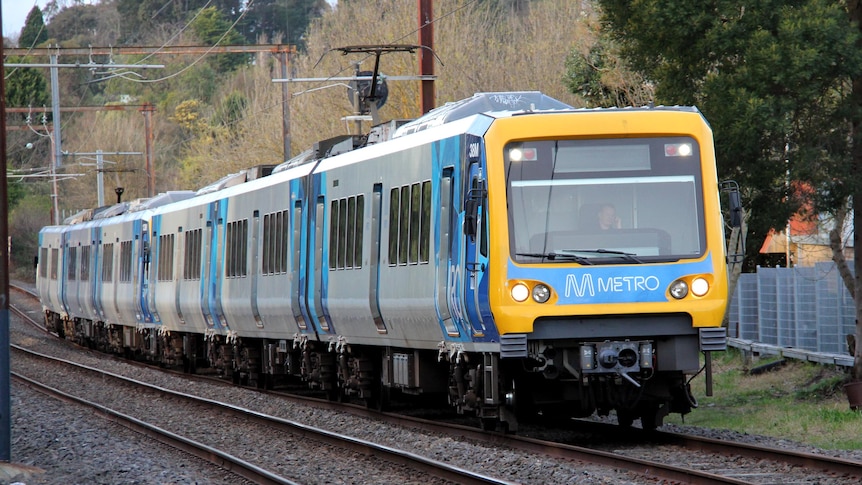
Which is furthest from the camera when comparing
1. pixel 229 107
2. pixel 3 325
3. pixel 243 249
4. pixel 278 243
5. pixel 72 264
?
pixel 229 107

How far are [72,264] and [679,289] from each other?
3264 centimetres

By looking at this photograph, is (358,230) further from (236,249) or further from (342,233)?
(236,249)

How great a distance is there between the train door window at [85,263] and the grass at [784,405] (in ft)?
69.6

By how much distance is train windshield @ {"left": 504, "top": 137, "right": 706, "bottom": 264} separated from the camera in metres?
12.6

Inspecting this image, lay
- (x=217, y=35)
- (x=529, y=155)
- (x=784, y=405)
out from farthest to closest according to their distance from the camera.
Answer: (x=217, y=35) < (x=784, y=405) < (x=529, y=155)

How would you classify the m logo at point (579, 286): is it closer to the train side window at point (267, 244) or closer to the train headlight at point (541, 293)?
the train headlight at point (541, 293)

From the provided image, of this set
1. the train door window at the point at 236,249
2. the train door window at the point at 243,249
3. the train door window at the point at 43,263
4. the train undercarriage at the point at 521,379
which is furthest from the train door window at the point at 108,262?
the train undercarriage at the point at 521,379

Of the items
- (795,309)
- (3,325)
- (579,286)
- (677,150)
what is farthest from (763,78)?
(3,325)

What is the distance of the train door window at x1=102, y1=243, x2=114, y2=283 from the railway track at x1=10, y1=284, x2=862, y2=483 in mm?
23145

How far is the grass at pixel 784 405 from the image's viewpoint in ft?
47.2

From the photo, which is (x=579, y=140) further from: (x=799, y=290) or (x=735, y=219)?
(x=799, y=290)

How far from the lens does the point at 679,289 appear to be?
1263cm

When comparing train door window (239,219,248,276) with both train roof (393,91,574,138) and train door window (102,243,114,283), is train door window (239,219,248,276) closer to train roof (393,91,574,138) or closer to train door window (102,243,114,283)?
train roof (393,91,574,138)

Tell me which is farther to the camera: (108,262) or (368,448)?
(108,262)
